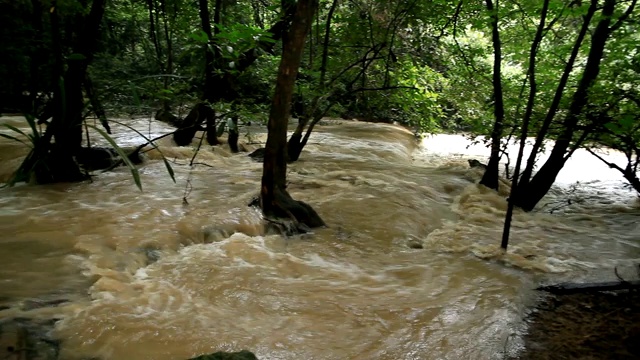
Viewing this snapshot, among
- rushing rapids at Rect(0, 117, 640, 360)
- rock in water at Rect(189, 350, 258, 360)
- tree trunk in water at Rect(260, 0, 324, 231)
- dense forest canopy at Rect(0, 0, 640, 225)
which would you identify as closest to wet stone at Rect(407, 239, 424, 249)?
rushing rapids at Rect(0, 117, 640, 360)

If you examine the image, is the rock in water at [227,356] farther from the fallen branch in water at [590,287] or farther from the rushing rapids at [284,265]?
the fallen branch in water at [590,287]

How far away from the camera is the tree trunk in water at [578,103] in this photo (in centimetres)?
600

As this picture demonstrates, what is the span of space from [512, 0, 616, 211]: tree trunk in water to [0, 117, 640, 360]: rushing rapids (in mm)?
481

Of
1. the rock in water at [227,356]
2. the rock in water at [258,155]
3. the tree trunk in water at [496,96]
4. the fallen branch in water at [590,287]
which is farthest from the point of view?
the rock in water at [258,155]

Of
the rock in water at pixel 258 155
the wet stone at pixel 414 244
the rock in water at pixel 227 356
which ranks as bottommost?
the wet stone at pixel 414 244

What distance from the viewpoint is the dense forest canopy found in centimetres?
539

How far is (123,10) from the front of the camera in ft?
38.5

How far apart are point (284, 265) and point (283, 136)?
4.99 ft

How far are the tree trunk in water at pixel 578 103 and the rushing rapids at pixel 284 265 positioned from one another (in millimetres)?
481

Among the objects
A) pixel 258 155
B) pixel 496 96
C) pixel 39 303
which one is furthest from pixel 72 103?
pixel 496 96

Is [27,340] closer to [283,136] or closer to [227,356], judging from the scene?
[227,356]

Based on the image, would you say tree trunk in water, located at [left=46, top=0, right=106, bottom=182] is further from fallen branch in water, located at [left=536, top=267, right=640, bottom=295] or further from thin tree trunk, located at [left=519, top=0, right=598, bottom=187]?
fallen branch in water, located at [left=536, top=267, right=640, bottom=295]

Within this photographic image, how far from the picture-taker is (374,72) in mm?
9805

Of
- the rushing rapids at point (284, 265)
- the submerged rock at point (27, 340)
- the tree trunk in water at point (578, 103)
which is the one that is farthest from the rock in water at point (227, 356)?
the tree trunk in water at point (578, 103)
